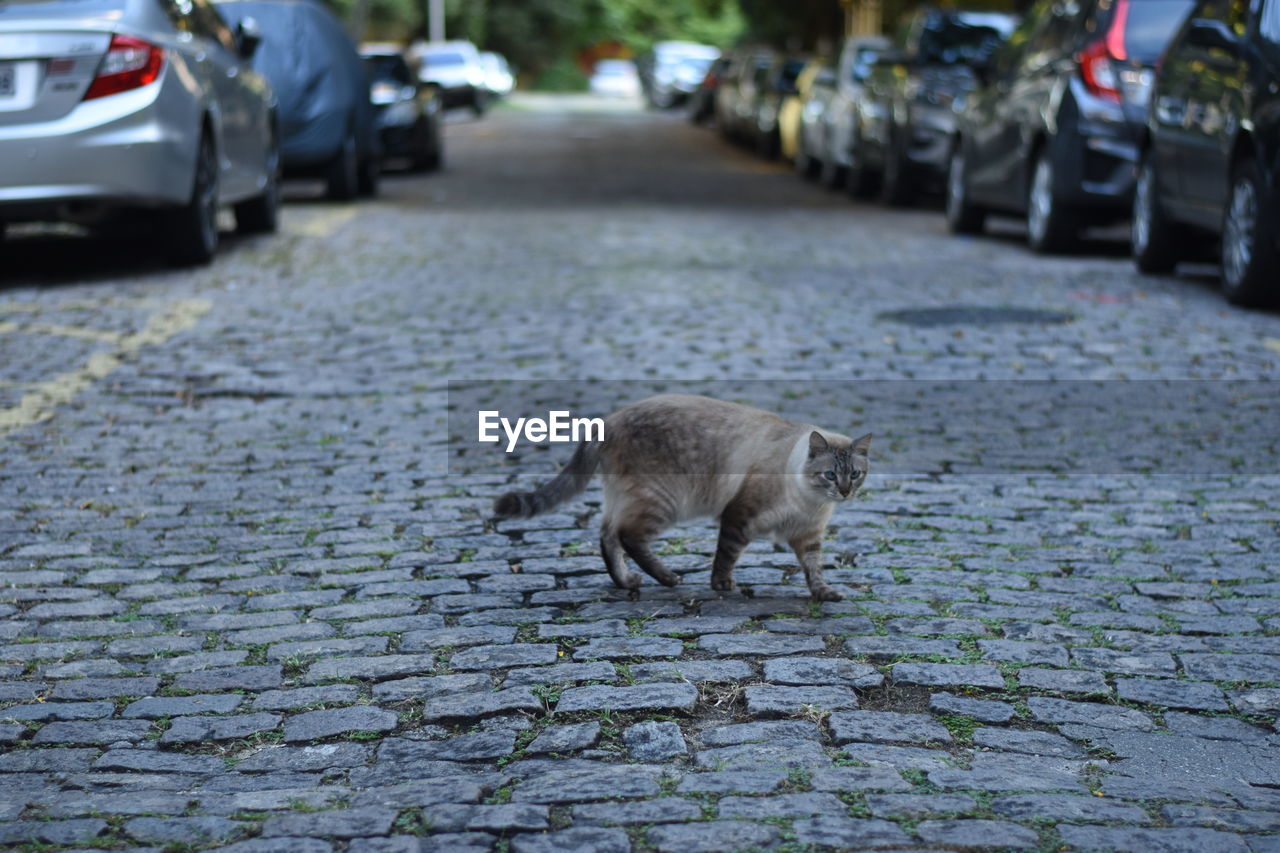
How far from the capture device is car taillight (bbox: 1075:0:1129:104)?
43.9 feet

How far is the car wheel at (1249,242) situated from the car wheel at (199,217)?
21.5 feet

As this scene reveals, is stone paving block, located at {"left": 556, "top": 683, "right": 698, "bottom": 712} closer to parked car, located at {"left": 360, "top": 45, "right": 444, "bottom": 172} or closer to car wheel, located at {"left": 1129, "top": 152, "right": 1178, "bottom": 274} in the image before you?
car wheel, located at {"left": 1129, "top": 152, "right": 1178, "bottom": 274}

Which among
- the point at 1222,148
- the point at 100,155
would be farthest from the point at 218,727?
the point at 1222,148

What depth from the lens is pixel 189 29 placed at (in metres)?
12.6

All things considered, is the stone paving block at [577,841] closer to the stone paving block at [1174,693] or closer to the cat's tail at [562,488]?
the stone paving block at [1174,693]

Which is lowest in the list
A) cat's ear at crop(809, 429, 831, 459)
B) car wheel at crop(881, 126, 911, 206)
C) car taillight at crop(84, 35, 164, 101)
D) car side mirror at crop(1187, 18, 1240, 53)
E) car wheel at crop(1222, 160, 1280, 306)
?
car wheel at crop(881, 126, 911, 206)

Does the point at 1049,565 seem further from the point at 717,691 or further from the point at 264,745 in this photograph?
the point at 264,745

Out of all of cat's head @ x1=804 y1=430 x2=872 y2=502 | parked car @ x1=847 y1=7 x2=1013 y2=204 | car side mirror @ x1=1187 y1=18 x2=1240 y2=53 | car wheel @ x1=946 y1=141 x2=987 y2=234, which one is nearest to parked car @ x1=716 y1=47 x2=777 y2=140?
parked car @ x1=847 y1=7 x2=1013 y2=204

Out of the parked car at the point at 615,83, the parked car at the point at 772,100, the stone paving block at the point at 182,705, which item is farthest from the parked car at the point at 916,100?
the parked car at the point at 615,83

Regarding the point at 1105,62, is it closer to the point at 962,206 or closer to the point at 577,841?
the point at 962,206

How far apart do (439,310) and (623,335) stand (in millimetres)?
1515

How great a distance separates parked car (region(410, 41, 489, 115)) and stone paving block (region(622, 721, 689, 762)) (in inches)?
1687

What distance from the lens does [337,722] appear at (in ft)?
14.4

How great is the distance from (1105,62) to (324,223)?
7.03m
